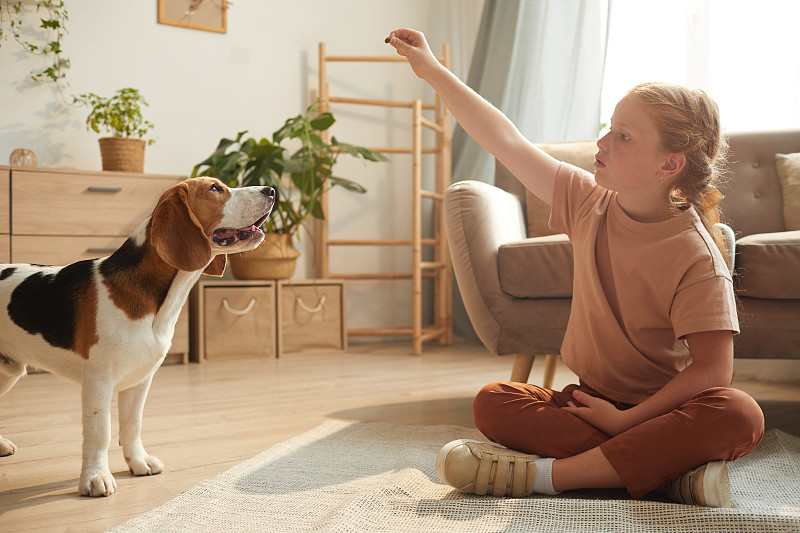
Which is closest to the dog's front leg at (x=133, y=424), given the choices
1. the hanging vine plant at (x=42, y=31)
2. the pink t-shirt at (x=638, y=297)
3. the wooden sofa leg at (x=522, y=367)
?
the pink t-shirt at (x=638, y=297)

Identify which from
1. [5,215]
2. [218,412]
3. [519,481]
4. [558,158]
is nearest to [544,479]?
[519,481]

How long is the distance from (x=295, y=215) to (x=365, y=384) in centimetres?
104

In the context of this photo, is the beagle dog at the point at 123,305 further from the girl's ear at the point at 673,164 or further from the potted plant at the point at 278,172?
the potted plant at the point at 278,172

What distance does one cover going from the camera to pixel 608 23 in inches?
114

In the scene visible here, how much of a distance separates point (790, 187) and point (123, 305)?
189 centimetres

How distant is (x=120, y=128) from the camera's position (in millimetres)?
2867

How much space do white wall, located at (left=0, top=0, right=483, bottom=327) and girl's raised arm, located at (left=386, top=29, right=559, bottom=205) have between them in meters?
2.18

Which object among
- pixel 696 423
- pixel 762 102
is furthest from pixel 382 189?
pixel 696 423

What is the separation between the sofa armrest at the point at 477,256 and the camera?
1.79 metres

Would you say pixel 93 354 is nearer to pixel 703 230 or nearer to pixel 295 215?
pixel 703 230

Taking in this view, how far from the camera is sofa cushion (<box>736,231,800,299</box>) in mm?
1525

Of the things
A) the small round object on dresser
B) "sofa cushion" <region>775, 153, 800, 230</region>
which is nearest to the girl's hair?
"sofa cushion" <region>775, 153, 800, 230</region>

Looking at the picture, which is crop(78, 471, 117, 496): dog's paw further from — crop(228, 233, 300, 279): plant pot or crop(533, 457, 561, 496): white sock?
crop(228, 233, 300, 279): plant pot

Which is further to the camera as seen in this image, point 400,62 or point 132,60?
point 400,62
